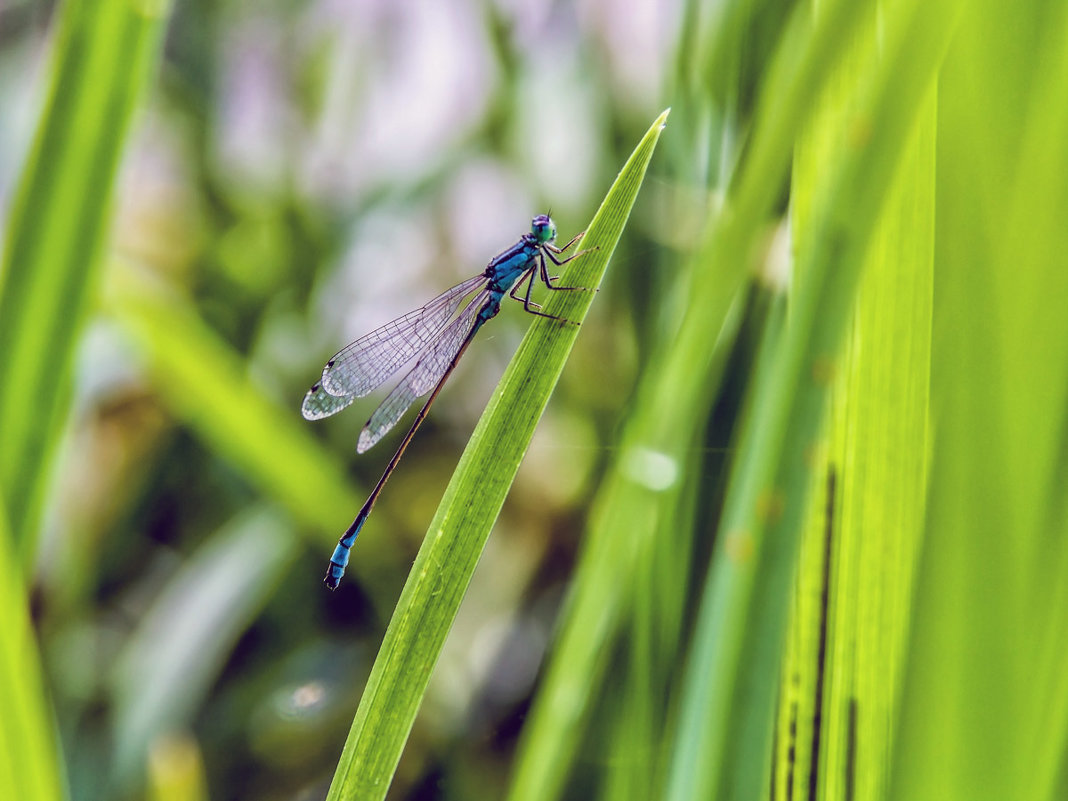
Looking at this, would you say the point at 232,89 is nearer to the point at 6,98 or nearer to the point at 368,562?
the point at 6,98

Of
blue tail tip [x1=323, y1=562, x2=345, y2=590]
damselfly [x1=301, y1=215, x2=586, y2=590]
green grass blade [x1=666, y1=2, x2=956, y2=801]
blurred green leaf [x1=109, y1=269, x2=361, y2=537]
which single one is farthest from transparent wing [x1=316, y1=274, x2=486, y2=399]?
green grass blade [x1=666, y1=2, x2=956, y2=801]

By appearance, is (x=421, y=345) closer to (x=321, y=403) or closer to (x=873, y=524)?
(x=321, y=403)

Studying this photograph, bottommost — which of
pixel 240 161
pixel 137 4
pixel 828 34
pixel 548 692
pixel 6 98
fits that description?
pixel 548 692

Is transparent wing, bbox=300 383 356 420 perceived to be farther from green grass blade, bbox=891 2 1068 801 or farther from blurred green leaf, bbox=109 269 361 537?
green grass blade, bbox=891 2 1068 801

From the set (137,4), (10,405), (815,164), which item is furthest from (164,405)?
(815,164)

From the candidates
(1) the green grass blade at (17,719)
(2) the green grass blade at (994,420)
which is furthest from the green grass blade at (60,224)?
(2) the green grass blade at (994,420)

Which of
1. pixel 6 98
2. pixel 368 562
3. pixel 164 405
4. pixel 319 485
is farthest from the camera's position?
pixel 6 98

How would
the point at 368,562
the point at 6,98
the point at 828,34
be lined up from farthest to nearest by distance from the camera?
the point at 6,98
the point at 368,562
the point at 828,34
